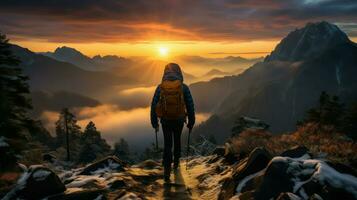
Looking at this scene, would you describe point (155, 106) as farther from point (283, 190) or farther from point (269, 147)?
point (283, 190)

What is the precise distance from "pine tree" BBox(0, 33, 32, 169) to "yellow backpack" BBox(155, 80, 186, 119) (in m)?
7.69

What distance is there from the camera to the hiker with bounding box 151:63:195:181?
37.2ft

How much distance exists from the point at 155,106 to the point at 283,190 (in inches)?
216

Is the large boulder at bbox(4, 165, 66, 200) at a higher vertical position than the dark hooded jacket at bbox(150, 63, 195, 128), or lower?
lower

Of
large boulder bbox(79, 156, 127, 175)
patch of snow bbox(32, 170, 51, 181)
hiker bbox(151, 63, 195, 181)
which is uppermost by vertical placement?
hiker bbox(151, 63, 195, 181)

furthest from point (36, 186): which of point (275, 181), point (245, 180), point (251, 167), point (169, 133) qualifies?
point (275, 181)

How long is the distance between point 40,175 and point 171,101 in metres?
4.17

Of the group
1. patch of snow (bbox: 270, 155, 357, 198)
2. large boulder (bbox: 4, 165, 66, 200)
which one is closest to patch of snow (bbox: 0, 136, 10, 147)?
large boulder (bbox: 4, 165, 66, 200)

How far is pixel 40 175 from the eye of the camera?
30.5 ft

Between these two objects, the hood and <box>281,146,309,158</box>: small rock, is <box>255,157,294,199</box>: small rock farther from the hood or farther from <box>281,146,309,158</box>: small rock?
the hood

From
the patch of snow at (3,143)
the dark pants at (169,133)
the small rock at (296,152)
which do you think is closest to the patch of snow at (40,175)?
the dark pants at (169,133)

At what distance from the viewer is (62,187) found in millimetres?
9383

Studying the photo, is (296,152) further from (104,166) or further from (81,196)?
(104,166)

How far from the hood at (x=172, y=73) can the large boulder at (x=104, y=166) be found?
3.70 meters
